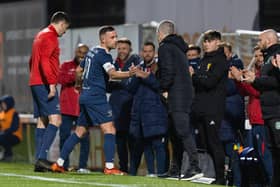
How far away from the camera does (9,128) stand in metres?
20.7

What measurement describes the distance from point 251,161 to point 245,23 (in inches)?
174

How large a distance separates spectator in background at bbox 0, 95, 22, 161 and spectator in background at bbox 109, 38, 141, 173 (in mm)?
4833

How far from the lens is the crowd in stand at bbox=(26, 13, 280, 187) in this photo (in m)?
13.1

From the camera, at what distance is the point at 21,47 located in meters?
20.8

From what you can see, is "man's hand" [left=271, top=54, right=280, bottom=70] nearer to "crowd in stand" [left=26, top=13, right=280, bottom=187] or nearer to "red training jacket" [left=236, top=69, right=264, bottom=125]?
"crowd in stand" [left=26, top=13, right=280, bottom=187]

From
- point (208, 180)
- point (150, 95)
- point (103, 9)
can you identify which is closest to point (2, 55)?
point (103, 9)

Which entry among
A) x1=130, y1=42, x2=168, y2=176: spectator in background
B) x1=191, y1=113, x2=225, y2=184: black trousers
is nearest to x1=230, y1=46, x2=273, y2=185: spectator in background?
x1=191, y1=113, x2=225, y2=184: black trousers

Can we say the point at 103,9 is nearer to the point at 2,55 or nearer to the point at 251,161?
the point at 2,55

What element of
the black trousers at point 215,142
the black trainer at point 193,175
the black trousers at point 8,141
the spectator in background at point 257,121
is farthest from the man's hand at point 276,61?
the black trousers at point 8,141

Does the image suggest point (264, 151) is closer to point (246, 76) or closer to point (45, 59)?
point (246, 76)

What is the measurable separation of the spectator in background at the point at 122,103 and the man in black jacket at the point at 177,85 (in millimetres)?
1647

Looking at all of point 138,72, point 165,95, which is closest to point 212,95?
point 165,95

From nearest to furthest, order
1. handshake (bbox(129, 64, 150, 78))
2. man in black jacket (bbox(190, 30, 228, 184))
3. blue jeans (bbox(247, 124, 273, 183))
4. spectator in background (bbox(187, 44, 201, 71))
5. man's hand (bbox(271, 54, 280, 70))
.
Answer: man's hand (bbox(271, 54, 280, 70))
blue jeans (bbox(247, 124, 273, 183))
man in black jacket (bbox(190, 30, 228, 184))
handshake (bbox(129, 64, 150, 78))
spectator in background (bbox(187, 44, 201, 71))

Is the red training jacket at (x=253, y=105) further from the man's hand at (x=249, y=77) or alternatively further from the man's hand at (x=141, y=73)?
the man's hand at (x=249, y=77)
